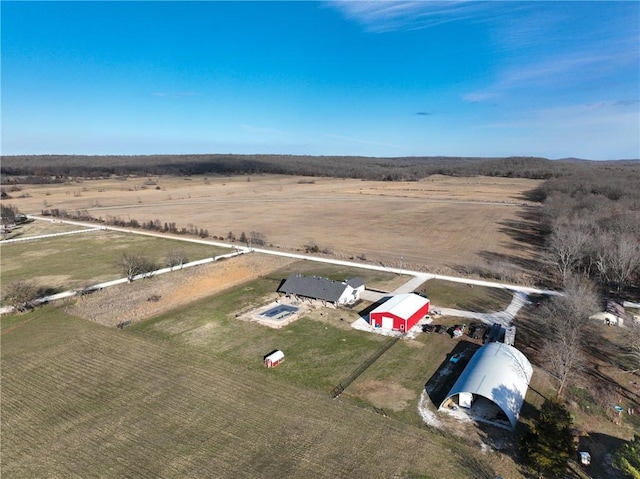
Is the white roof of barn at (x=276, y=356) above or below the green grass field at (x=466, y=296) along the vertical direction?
below

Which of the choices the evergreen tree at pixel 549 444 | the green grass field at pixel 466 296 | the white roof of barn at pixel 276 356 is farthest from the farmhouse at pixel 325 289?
the evergreen tree at pixel 549 444

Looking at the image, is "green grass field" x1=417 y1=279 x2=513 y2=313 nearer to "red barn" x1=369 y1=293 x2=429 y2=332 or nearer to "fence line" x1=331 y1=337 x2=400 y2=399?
"red barn" x1=369 y1=293 x2=429 y2=332

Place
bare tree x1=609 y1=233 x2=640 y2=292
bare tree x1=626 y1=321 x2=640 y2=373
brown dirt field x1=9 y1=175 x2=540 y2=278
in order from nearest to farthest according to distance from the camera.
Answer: bare tree x1=626 y1=321 x2=640 y2=373 < bare tree x1=609 y1=233 x2=640 y2=292 < brown dirt field x1=9 y1=175 x2=540 y2=278

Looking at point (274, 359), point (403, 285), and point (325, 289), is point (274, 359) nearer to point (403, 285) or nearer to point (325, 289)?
point (325, 289)

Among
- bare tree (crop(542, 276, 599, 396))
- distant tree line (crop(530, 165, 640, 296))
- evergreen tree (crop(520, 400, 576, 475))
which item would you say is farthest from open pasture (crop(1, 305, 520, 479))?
distant tree line (crop(530, 165, 640, 296))

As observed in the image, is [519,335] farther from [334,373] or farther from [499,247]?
[499,247]

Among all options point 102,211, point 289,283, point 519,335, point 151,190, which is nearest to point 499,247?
point 519,335

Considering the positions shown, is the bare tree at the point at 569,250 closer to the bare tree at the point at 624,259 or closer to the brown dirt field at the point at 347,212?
the bare tree at the point at 624,259
